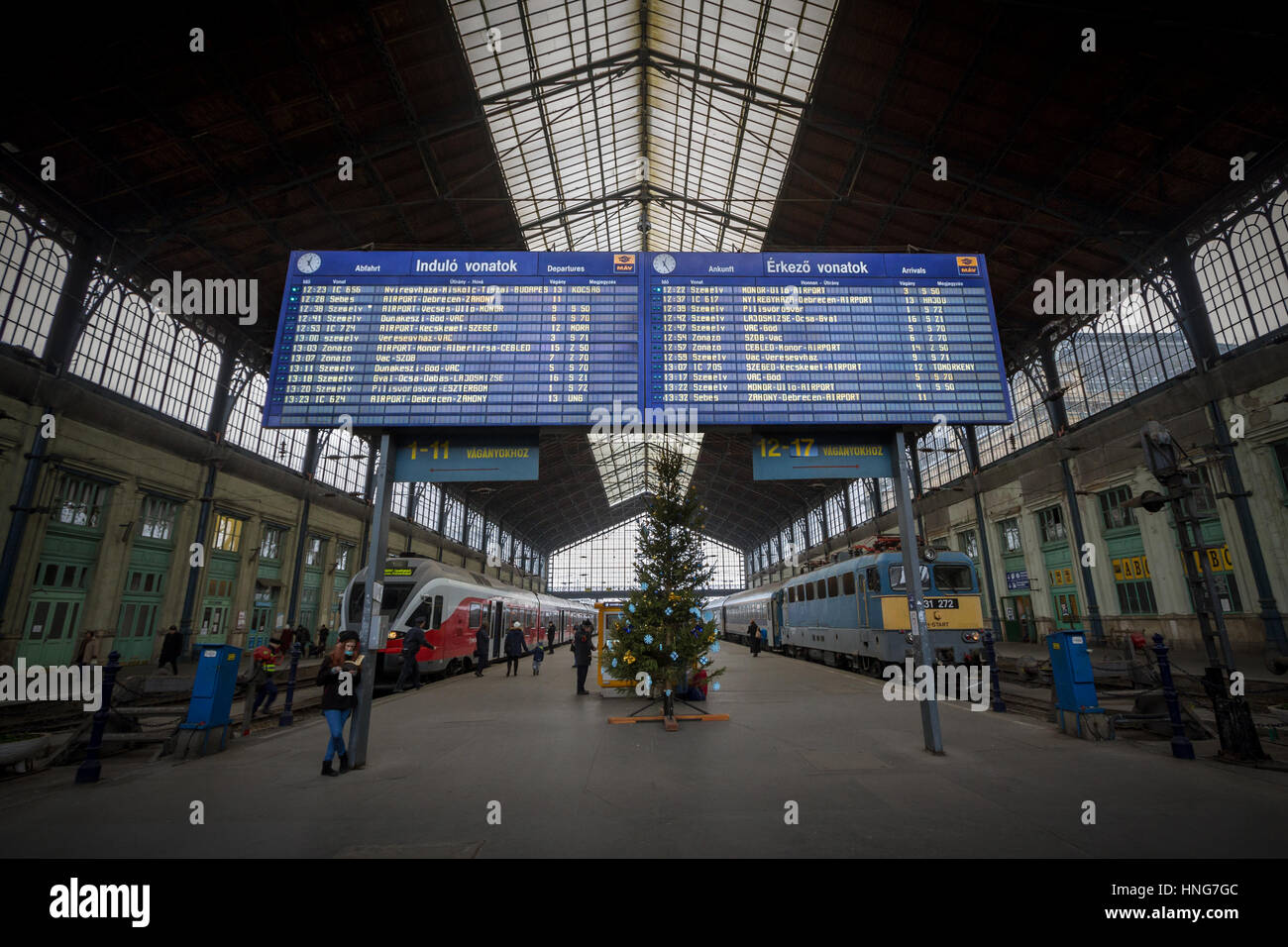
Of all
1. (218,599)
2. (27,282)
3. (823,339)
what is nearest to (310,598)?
(218,599)

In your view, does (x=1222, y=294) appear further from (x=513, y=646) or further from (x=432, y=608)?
(x=432, y=608)

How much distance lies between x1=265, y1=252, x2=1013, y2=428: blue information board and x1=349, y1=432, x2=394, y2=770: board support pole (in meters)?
0.80

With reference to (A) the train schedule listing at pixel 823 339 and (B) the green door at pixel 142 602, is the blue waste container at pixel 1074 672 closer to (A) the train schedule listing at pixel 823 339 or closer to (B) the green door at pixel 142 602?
(A) the train schedule listing at pixel 823 339

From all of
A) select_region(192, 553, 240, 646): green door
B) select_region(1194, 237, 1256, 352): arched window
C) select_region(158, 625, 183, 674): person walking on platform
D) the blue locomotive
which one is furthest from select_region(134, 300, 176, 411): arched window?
select_region(1194, 237, 1256, 352): arched window

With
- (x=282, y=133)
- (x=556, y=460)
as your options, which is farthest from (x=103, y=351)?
(x=556, y=460)

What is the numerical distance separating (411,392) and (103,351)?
792 inches

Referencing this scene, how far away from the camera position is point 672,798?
18.1 feet

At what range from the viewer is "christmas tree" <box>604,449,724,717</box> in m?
10.5

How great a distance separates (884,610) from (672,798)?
12.0m

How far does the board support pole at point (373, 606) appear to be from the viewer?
7.13 m

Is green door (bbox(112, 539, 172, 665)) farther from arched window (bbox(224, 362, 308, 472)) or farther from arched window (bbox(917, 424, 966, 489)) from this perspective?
arched window (bbox(917, 424, 966, 489))

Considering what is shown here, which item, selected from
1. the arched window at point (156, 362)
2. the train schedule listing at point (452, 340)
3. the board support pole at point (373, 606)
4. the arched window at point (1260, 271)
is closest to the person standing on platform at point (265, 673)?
the board support pole at point (373, 606)

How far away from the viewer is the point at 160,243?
728 inches
